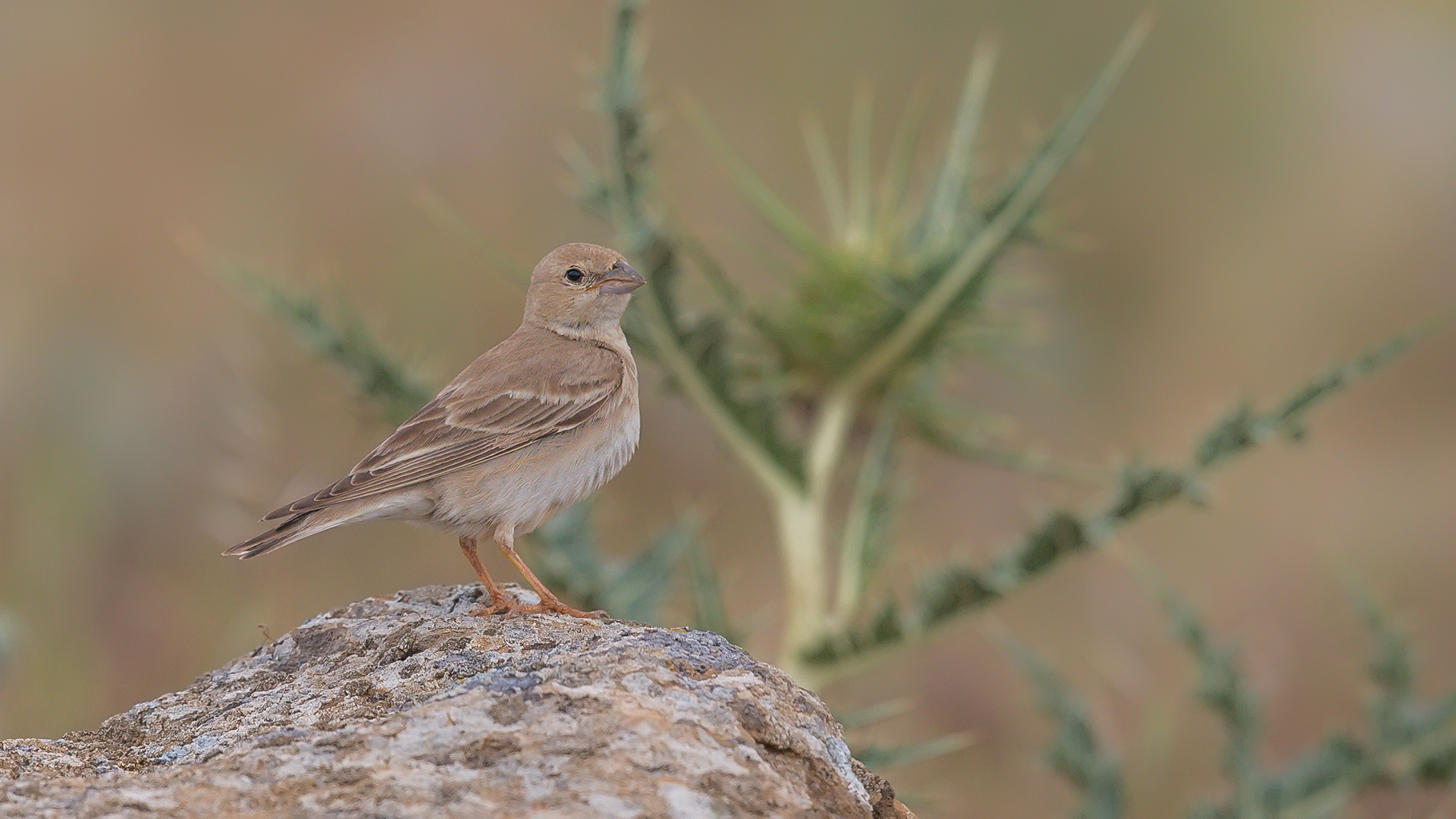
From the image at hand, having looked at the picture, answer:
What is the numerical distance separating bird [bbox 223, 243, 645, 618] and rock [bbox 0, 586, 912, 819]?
32.7 inches

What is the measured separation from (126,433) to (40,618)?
334cm

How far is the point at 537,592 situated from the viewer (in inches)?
162

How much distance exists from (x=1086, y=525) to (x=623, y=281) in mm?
1778

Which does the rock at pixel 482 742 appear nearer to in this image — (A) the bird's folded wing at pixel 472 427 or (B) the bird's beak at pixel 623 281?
(A) the bird's folded wing at pixel 472 427

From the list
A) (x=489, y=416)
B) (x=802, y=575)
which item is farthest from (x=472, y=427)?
(x=802, y=575)

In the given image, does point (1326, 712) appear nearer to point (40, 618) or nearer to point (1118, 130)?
point (1118, 130)

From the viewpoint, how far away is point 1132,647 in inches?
340

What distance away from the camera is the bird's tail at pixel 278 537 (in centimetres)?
384

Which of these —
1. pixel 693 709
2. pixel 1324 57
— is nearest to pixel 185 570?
pixel 693 709

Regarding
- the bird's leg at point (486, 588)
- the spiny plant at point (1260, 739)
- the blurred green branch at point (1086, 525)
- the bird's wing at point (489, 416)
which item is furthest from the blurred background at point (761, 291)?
the bird's leg at point (486, 588)

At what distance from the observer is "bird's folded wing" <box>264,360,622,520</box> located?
4258mm

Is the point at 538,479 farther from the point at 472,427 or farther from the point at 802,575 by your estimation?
the point at 802,575

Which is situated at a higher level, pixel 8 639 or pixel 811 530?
pixel 811 530

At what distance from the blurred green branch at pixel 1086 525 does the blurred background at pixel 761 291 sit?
1.16 meters
